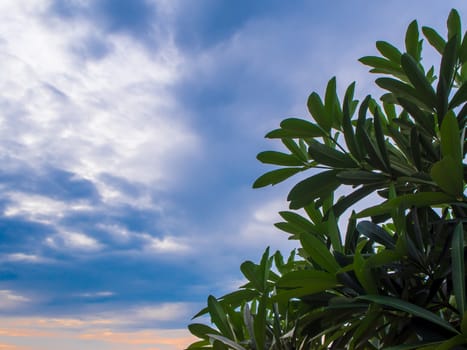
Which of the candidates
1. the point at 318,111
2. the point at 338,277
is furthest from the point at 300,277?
the point at 318,111

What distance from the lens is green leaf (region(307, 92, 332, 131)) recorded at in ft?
4.93

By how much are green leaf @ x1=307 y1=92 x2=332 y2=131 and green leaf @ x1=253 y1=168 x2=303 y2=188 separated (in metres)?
0.22

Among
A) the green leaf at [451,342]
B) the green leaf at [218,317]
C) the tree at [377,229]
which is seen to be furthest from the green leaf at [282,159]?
the green leaf at [451,342]

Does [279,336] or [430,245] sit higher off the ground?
Result: [430,245]

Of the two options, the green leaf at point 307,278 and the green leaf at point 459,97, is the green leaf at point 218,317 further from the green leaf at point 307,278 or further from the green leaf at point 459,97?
the green leaf at point 459,97

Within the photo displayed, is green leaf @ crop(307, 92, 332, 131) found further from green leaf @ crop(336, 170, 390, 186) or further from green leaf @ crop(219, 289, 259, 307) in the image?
green leaf @ crop(219, 289, 259, 307)

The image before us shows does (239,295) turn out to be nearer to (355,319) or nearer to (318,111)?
(355,319)

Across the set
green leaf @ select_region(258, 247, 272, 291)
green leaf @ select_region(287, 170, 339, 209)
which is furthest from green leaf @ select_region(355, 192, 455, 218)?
green leaf @ select_region(258, 247, 272, 291)

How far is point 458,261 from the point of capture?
1.07 meters

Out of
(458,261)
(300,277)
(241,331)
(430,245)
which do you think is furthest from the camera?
(241,331)

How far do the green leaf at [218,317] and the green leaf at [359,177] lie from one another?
593 millimetres

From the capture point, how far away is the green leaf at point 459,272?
1.05 meters

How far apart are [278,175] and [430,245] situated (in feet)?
1.86

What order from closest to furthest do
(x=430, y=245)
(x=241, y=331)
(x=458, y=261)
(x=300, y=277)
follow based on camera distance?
(x=458, y=261), (x=300, y=277), (x=430, y=245), (x=241, y=331)
